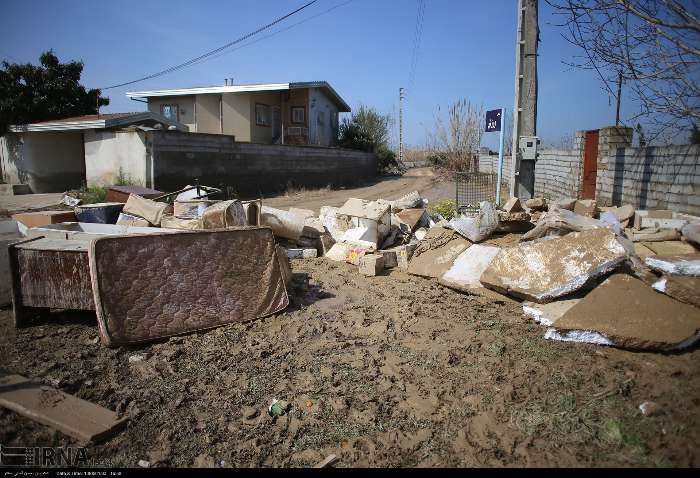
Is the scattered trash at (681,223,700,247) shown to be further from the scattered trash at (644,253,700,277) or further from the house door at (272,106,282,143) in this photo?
the house door at (272,106,282,143)

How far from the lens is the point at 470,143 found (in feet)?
63.9

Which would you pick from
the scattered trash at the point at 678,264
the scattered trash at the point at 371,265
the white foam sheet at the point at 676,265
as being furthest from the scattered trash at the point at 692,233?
the scattered trash at the point at 371,265

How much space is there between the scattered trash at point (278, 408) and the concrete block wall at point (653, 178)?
525 cm

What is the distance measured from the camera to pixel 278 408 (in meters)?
2.44

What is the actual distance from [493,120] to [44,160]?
1575 cm

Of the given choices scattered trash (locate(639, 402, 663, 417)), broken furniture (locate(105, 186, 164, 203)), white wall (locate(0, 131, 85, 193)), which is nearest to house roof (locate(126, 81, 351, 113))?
white wall (locate(0, 131, 85, 193))

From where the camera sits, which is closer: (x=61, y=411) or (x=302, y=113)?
(x=61, y=411)

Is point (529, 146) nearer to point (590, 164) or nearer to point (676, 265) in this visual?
point (590, 164)

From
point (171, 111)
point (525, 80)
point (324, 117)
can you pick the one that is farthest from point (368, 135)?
point (525, 80)

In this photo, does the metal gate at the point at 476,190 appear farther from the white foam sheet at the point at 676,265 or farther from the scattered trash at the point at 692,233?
the white foam sheet at the point at 676,265

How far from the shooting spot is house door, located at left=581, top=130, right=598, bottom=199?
8.05 meters

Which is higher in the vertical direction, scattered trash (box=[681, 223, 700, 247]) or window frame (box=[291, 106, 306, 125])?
window frame (box=[291, 106, 306, 125])

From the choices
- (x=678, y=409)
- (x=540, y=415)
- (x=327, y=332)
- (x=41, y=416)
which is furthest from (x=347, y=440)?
(x=678, y=409)

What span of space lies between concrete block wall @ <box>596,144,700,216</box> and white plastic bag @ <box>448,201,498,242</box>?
2337 mm
